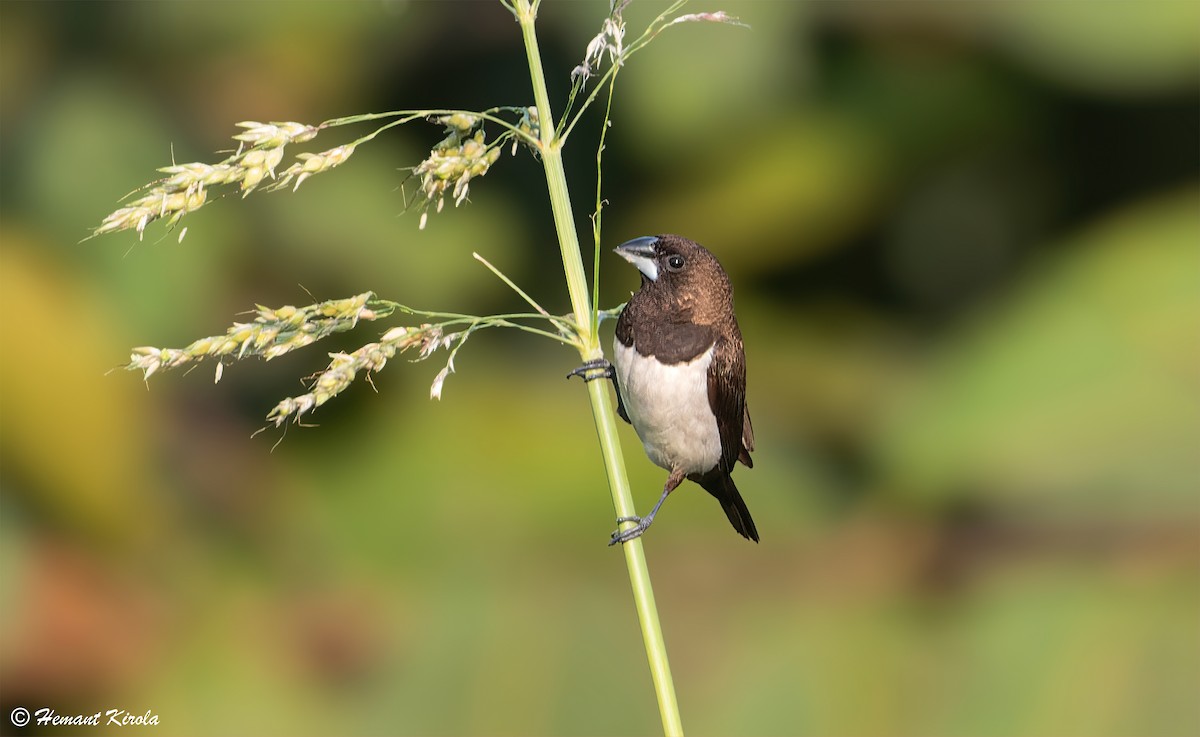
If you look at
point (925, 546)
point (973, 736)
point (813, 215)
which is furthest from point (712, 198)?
point (973, 736)

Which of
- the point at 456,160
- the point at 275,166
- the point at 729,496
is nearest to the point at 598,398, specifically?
the point at 456,160

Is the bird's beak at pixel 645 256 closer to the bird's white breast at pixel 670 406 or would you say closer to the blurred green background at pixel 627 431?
the bird's white breast at pixel 670 406

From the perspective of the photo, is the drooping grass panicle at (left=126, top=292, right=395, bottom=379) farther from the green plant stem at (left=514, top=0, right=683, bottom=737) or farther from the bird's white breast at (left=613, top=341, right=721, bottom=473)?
the bird's white breast at (left=613, top=341, right=721, bottom=473)

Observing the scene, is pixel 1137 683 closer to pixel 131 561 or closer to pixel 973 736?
pixel 973 736

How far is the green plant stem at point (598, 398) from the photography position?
1.10 metres

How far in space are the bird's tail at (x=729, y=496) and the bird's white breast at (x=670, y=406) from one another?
0.14 m

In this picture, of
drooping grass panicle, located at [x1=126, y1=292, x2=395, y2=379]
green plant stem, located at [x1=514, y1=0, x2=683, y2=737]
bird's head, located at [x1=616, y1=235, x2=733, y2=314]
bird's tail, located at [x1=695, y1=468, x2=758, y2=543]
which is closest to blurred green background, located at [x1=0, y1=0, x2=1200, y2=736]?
bird's tail, located at [x1=695, y1=468, x2=758, y2=543]

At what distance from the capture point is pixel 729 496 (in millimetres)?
2178

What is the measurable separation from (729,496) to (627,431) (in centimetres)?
102

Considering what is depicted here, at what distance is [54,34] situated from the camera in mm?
3570

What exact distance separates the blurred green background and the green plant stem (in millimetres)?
2182

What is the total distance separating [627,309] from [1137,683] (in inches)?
88.5

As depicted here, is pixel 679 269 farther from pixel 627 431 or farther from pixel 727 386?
pixel 627 431

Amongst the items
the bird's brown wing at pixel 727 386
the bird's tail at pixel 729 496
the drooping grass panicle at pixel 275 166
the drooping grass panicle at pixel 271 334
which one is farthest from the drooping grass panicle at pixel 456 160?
the bird's tail at pixel 729 496
